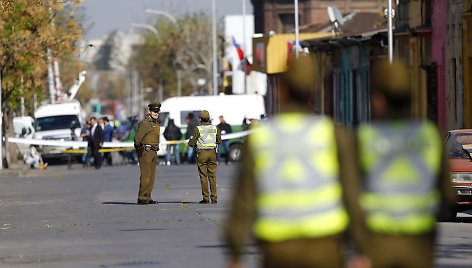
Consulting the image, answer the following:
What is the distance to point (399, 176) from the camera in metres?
8.73

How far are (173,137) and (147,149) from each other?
26.1m

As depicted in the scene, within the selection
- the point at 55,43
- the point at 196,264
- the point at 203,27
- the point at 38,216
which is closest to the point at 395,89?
the point at 196,264

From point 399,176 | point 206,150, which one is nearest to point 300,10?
point 206,150

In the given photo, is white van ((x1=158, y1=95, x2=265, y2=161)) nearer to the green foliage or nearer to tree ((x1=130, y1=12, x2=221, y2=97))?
the green foliage

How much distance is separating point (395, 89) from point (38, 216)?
17367 millimetres

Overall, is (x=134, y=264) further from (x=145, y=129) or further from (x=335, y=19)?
(x=335, y=19)

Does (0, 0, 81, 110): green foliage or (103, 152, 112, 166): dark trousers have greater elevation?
(0, 0, 81, 110): green foliage

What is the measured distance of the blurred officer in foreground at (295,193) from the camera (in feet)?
26.8

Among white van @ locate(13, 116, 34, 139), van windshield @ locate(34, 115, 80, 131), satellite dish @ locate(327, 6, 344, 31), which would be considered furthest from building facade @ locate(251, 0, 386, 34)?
van windshield @ locate(34, 115, 80, 131)

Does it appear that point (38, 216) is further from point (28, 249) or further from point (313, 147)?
point (313, 147)

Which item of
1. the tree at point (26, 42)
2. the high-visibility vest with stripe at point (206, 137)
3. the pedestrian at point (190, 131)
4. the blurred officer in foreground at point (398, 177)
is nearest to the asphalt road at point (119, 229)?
the high-visibility vest with stripe at point (206, 137)

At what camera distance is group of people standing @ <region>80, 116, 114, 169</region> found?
51.3 m

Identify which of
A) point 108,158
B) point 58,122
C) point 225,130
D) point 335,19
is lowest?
point 108,158

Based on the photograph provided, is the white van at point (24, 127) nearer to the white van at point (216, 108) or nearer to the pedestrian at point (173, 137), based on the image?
the white van at point (216, 108)
